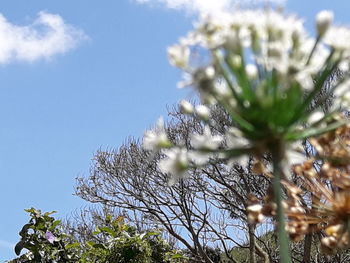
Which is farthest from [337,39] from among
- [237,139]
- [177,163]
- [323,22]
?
[177,163]

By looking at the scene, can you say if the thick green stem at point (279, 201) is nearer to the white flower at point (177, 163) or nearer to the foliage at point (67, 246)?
the white flower at point (177, 163)

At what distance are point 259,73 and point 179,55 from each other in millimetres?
182

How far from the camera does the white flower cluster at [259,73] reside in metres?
1.08

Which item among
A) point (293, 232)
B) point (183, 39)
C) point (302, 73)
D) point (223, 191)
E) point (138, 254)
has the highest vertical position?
point (223, 191)

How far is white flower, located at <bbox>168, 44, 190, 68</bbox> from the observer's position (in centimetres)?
121

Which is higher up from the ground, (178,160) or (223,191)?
(223,191)

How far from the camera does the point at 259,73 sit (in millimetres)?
1116

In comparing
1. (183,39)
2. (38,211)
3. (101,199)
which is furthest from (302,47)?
(101,199)

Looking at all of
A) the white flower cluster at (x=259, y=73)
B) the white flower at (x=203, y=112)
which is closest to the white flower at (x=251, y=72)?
the white flower cluster at (x=259, y=73)

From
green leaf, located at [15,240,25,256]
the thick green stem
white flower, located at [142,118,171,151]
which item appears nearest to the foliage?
green leaf, located at [15,240,25,256]

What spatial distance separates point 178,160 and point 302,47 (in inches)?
12.1

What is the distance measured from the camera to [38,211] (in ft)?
17.7

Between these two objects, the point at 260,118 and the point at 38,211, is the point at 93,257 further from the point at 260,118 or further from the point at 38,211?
the point at 260,118

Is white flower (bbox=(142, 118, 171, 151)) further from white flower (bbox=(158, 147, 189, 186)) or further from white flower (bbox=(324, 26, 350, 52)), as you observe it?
white flower (bbox=(324, 26, 350, 52))
